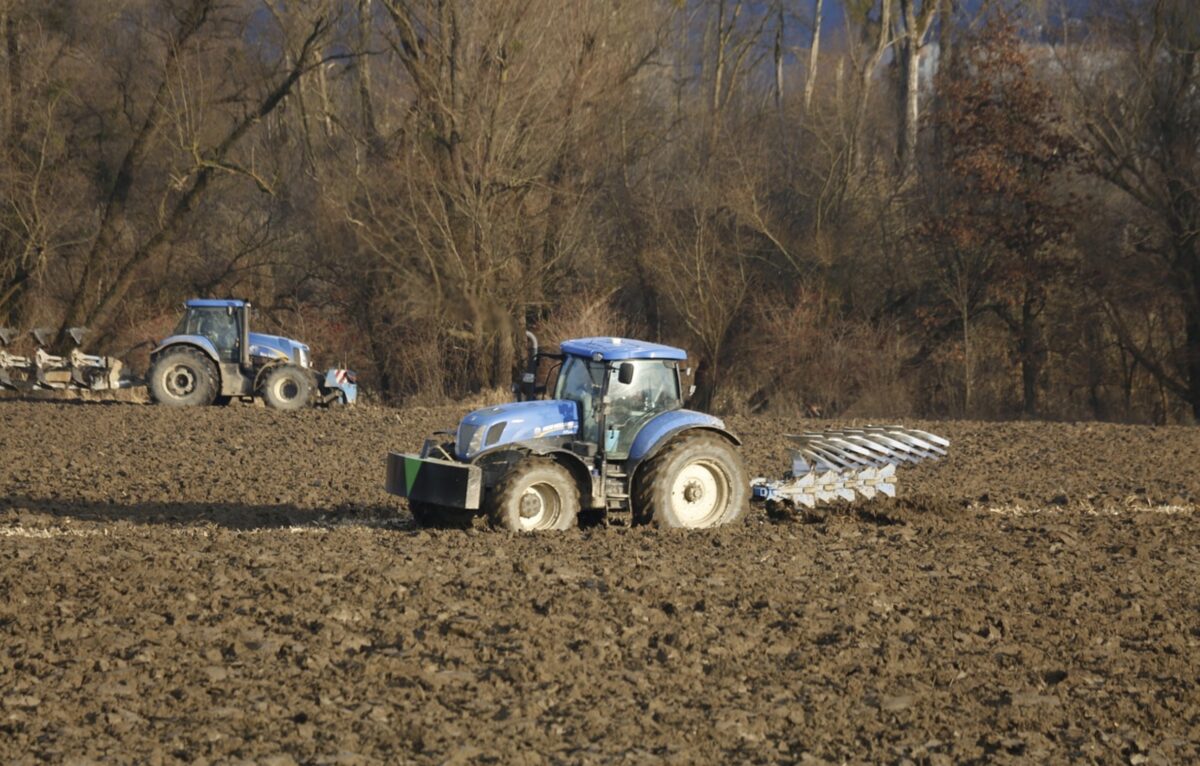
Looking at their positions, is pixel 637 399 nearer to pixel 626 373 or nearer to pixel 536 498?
pixel 626 373

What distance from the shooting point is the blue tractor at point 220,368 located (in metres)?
22.5

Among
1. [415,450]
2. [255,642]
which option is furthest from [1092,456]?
[255,642]

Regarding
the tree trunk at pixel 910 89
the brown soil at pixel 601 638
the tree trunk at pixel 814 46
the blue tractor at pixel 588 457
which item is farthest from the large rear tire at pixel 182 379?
the tree trunk at pixel 814 46

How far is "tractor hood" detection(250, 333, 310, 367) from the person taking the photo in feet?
76.5

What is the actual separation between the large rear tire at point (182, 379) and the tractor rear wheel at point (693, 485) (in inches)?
507

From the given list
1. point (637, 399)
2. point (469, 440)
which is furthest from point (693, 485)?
point (469, 440)

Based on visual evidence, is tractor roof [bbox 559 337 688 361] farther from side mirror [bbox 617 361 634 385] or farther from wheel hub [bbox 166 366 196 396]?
wheel hub [bbox 166 366 196 396]

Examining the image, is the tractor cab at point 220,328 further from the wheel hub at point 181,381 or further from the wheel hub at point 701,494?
the wheel hub at point 701,494

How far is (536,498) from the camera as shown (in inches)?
440

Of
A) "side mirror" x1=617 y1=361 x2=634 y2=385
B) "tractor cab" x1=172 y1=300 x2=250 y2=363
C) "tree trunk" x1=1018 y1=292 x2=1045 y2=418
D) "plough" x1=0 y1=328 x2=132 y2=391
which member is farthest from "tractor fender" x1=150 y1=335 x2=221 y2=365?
"tree trunk" x1=1018 y1=292 x2=1045 y2=418

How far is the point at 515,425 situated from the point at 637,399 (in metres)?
1.09

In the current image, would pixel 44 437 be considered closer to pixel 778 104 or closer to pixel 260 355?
pixel 260 355

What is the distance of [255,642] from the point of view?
Result: 7.55m

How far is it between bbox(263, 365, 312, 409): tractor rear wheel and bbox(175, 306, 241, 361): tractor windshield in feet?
2.62
